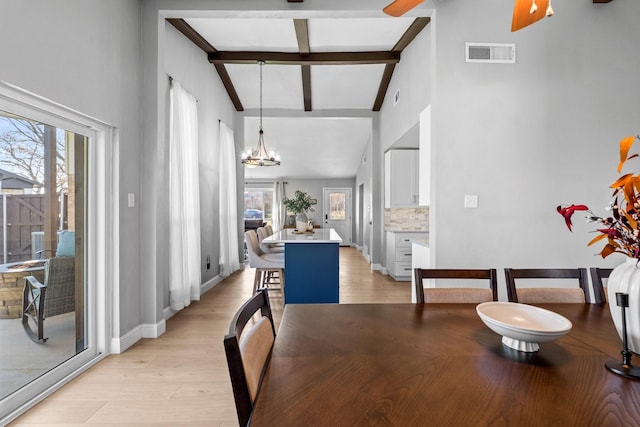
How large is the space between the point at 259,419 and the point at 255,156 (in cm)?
513

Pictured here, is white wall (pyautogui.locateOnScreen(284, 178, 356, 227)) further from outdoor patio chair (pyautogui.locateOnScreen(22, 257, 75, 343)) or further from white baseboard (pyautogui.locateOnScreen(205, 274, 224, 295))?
outdoor patio chair (pyautogui.locateOnScreen(22, 257, 75, 343))

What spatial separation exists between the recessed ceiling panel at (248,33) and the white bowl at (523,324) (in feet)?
13.3

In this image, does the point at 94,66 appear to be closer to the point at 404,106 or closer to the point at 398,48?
the point at 404,106

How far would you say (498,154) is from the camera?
2.99 m

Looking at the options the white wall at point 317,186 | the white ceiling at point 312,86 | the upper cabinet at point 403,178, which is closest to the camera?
the white ceiling at point 312,86

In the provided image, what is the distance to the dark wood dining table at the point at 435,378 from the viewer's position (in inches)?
29.2

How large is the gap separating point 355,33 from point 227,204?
3217 mm

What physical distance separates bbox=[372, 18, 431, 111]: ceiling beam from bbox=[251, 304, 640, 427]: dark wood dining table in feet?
12.3

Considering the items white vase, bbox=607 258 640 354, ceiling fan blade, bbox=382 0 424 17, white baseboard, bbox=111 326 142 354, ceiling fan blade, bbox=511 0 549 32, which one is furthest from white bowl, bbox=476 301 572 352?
white baseboard, bbox=111 326 142 354

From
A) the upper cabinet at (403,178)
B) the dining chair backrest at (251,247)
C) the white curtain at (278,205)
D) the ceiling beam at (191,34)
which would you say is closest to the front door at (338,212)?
the white curtain at (278,205)

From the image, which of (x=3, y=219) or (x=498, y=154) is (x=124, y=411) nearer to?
(x=3, y=219)

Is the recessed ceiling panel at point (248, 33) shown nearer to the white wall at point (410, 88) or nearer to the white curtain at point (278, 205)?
the white wall at point (410, 88)

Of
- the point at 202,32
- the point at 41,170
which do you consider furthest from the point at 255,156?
the point at 41,170

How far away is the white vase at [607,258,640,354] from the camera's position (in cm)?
99
